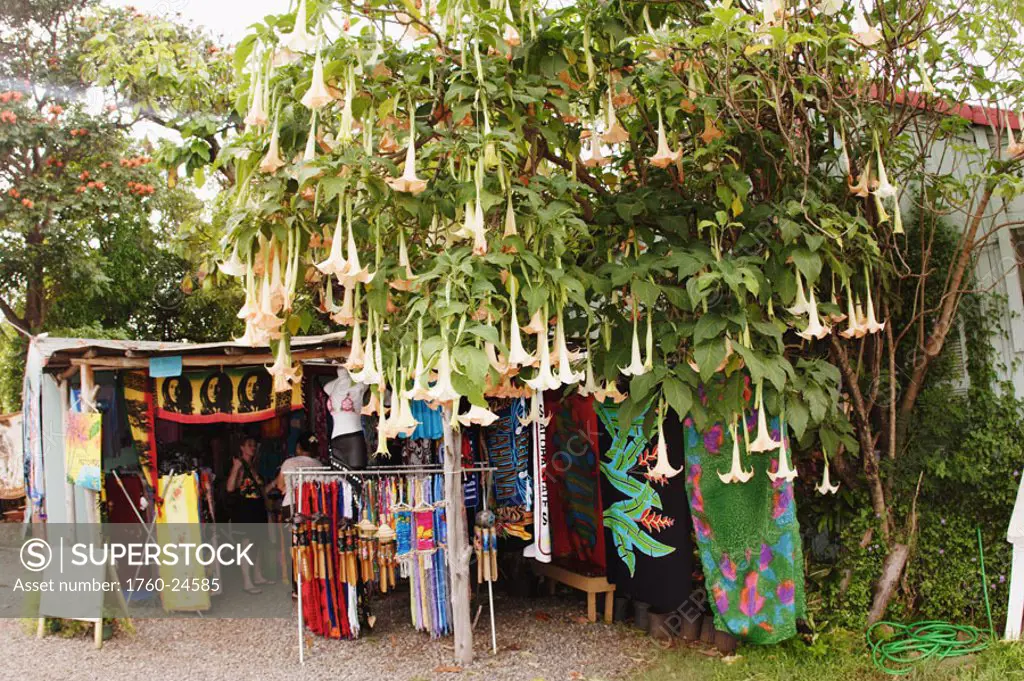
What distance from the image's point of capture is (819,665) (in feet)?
16.9

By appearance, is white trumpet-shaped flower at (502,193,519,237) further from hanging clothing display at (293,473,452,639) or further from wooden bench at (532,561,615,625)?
wooden bench at (532,561,615,625)

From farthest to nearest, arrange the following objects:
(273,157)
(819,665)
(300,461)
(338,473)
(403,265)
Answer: (300,461) → (338,473) → (819,665) → (403,265) → (273,157)

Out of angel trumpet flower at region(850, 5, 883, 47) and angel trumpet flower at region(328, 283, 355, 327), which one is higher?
angel trumpet flower at region(850, 5, 883, 47)

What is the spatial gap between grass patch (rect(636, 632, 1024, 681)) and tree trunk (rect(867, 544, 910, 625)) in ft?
0.84

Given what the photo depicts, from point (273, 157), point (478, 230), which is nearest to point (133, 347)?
point (273, 157)

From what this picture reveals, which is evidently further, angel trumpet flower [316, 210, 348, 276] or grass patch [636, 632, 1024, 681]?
grass patch [636, 632, 1024, 681]

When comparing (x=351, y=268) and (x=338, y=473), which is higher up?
(x=351, y=268)

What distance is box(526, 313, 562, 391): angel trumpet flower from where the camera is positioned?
155 inches

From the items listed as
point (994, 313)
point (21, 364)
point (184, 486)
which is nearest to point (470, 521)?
point (184, 486)

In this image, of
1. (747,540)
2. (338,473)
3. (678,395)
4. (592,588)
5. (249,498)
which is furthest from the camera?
(249,498)

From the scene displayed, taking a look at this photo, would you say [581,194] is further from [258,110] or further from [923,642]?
[923,642]

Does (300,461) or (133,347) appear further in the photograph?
(300,461)

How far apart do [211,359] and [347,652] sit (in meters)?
2.63

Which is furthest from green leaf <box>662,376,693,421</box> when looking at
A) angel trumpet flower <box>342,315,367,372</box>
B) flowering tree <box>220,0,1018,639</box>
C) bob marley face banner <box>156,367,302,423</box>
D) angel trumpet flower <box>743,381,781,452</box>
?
bob marley face banner <box>156,367,302,423</box>
